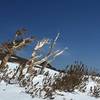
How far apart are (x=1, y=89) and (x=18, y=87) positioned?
783 mm

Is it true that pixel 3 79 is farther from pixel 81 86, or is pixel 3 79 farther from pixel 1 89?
pixel 81 86

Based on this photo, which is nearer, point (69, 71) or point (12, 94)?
point (12, 94)

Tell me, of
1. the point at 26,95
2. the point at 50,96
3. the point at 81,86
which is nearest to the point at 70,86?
the point at 81,86

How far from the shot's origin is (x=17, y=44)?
8219 millimetres

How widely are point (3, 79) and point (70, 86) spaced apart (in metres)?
2.64

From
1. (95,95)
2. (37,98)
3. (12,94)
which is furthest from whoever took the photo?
(95,95)

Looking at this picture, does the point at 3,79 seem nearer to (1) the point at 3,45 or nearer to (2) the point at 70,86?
(1) the point at 3,45

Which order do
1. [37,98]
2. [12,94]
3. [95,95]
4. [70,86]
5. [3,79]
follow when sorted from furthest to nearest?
1. [95,95]
2. [70,86]
3. [3,79]
4. [37,98]
5. [12,94]

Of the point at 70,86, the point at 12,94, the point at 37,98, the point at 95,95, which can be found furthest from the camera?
the point at 95,95

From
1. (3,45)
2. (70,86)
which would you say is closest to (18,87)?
(3,45)

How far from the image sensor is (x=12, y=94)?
6652 mm

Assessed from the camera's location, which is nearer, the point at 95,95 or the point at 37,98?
the point at 37,98

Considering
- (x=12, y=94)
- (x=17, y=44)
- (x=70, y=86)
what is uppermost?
(x=17, y=44)

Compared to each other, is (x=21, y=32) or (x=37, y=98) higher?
(x=21, y=32)
